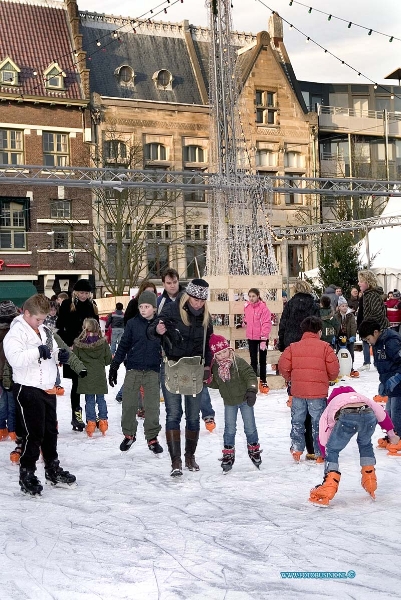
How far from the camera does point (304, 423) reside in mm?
7277

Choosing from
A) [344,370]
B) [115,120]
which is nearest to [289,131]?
[115,120]

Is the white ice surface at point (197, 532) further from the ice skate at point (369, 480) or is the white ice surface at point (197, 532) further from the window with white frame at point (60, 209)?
the window with white frame at point (60, 209)

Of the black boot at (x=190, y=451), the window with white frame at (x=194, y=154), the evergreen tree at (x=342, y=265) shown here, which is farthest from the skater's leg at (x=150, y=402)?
the window with white frame at (x=194, y=154)

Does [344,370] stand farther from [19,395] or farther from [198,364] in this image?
[19,395]

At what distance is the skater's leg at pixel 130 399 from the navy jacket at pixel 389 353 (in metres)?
2.20

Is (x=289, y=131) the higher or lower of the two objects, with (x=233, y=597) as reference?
higher

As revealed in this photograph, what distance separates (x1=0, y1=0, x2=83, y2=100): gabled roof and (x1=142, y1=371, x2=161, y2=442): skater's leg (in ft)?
82.5

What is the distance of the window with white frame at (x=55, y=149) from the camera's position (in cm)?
3131

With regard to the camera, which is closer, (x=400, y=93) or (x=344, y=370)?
(x=344, y=370)

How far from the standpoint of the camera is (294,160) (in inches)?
1458

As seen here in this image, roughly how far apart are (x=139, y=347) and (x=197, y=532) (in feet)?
9.60

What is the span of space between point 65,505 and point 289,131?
32.2 meters

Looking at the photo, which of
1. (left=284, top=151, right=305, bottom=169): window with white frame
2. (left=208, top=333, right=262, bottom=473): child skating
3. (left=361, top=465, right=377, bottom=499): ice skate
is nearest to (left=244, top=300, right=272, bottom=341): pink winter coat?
(left=208, top=333, right=262, bottom=473): child skating

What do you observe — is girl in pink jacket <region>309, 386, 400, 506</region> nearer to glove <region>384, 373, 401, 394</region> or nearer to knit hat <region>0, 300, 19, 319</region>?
glove <region>384, 373, 401, 394</region>
